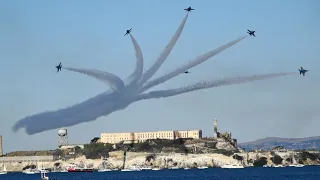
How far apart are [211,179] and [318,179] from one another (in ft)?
92.6

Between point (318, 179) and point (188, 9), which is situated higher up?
point (188, 9)

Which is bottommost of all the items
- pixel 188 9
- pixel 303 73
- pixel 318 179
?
pixel 318 179

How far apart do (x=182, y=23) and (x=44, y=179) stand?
56488 millimetres

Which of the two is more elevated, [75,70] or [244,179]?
[75,70]

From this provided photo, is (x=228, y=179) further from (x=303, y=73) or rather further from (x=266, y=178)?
(x=303, y=73)

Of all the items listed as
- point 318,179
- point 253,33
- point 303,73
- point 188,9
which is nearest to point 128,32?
point 188,9

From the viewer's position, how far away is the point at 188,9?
15125 centimetres

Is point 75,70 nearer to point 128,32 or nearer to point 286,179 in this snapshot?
point 128,32

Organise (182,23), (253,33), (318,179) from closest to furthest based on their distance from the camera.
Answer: (182,23), (253,33), (318,179)

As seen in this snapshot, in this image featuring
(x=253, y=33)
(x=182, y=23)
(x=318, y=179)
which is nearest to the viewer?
(x=182, y=23)

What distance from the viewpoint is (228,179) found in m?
195

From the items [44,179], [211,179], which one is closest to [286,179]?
[211,179]

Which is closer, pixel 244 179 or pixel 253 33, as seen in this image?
pixel 253 33

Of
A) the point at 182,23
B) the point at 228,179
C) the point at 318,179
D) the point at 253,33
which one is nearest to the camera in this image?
the point at 182,23
